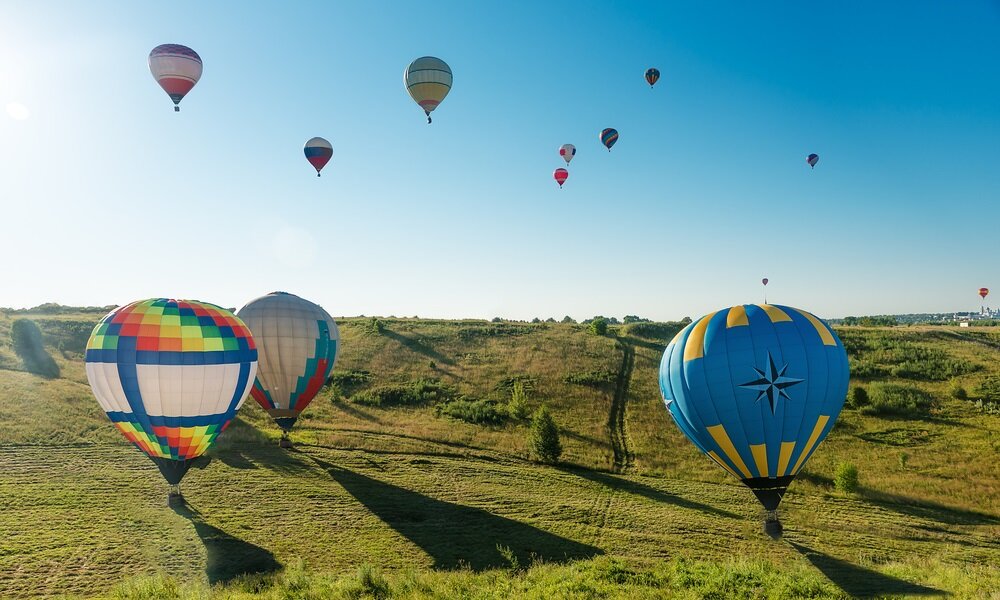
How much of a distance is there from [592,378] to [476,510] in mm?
23862

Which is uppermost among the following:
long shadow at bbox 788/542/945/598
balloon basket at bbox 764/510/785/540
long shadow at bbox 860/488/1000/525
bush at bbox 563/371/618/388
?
bush at bbox 563/371/618/388

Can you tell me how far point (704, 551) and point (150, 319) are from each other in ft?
66.2

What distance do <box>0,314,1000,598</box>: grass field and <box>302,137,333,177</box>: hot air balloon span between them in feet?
51.2

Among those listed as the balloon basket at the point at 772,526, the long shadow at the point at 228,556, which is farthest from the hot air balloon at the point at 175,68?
the balloon basket at the point at 772,526

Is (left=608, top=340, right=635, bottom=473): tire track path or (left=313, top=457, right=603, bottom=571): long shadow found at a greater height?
Result: (left=608, top=340, right=635, bottom=473): tire track path

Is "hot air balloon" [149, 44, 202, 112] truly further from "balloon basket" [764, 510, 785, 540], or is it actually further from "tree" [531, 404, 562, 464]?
"balloon basket" [764, 510, 785, 540]

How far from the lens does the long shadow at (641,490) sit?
2253cm

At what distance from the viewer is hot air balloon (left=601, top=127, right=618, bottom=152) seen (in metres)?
39.0

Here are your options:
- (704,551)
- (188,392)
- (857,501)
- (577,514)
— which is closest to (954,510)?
(857,501)

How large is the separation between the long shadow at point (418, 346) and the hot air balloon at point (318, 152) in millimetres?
21027

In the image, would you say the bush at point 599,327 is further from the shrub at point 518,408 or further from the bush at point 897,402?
the bush at point 897,402

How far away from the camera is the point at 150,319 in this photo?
1898 cm

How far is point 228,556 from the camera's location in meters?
16.5

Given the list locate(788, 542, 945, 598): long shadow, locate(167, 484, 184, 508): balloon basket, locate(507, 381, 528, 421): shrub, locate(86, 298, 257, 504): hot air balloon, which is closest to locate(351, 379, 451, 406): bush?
locate(507, 381, 528, 421): shrub
